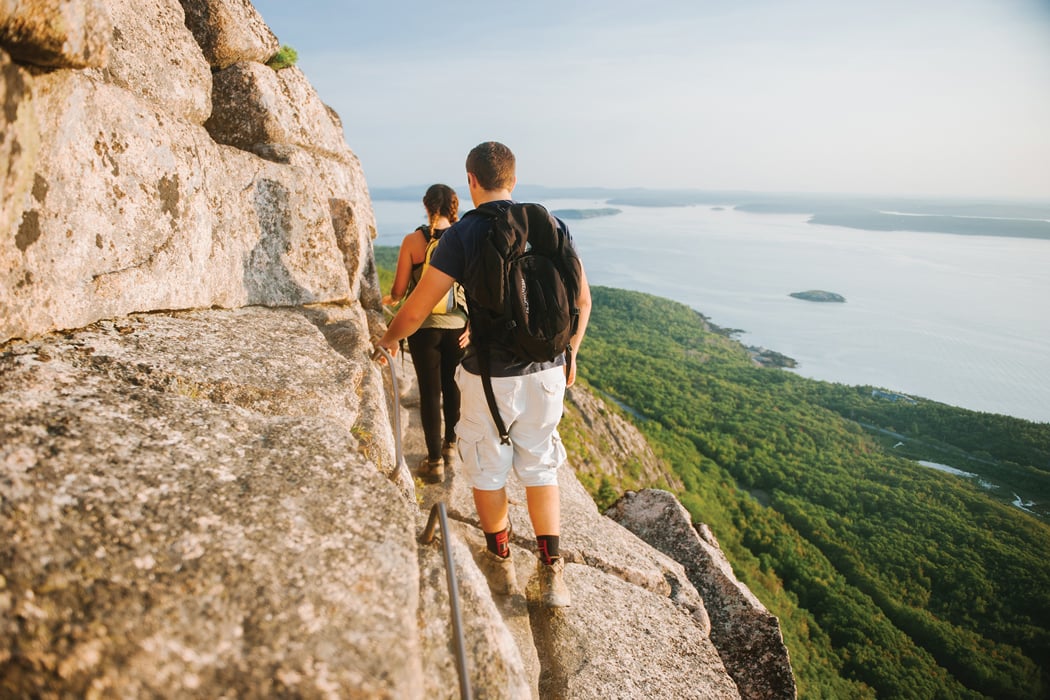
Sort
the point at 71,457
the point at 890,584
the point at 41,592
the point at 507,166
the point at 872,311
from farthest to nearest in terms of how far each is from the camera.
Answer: the point at 872,311 < the point at 890,584 < the point at 507,166 < the point at 71,457 < the point at 41,592

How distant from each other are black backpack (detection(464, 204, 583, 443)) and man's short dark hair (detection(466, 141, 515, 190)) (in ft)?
0.88

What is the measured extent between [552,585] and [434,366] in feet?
7.92

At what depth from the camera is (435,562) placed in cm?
292

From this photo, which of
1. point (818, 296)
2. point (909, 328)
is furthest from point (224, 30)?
point (818, 296)

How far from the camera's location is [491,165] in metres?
3.46

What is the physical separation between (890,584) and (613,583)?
67.8 m

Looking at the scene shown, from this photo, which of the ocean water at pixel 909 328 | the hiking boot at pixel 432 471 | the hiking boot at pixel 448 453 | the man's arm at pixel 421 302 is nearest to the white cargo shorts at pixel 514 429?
the man's arm at pixel 421 302

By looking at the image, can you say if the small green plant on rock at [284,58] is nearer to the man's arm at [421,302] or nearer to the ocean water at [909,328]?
the man's arm at [421,302]

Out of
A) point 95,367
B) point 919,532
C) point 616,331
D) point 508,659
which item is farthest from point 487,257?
point 616,331

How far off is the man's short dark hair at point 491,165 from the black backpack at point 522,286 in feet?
0.88

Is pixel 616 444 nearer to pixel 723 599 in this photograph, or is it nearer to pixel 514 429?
pixel 723 599

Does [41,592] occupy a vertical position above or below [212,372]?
below

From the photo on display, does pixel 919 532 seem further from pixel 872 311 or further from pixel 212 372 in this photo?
pixel 872 311

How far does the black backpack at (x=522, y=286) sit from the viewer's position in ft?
10.6
